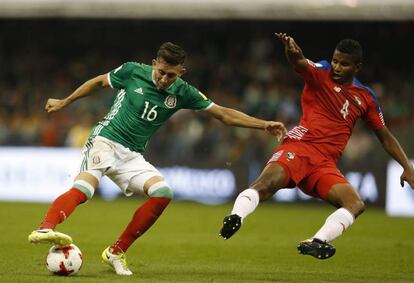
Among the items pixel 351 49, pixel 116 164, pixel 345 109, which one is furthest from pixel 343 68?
pixel 116 164

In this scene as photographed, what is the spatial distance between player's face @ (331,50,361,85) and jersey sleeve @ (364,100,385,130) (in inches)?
14.8

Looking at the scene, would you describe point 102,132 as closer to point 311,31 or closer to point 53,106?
point 53,106

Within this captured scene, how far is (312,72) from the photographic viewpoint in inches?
359

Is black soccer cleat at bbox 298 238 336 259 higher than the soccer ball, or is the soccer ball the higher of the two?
black soccer cleat at bbox 298 238 336 259

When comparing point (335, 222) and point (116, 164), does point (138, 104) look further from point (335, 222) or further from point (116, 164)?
point (335, 222)

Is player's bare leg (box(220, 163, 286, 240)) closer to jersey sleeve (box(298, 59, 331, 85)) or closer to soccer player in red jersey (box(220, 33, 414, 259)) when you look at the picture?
soccer player in red jersey (box(220, 33, 414, 259))

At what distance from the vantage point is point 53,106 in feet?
29.8

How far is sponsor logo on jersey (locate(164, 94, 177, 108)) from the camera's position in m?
9.24

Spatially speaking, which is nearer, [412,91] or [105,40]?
[412,91]

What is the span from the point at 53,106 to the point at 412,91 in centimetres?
1539

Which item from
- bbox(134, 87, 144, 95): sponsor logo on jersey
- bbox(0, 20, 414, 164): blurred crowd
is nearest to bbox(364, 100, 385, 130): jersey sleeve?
bbox(134, 87, 144, 95): sponsor logo on jersey

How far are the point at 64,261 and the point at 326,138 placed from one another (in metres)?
2.90

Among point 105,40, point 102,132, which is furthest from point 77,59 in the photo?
point 102,132

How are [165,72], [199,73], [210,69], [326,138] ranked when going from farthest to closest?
[210,69] < [199,73] < [326,138] < [165,72]
